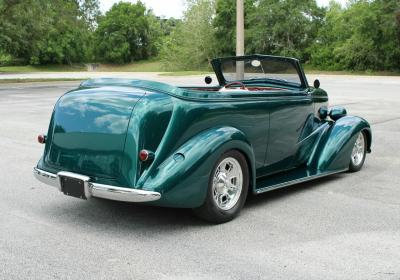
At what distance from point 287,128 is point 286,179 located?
554 mm

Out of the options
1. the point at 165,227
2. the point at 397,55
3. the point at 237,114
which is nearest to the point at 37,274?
the point at 165,227

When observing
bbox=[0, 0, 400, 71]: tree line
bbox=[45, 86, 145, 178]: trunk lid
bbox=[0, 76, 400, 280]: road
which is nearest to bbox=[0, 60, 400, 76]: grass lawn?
bbox=[0, 0, 400, 71]: tree line

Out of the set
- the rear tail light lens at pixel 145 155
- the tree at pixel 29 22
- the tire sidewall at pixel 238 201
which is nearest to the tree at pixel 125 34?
the tree at pixel 29 22

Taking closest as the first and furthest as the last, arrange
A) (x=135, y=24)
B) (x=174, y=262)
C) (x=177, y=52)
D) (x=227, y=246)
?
(x=174, y=262) < (x=227, y=246) < (x=177, y=52) < (x=135, y=24)

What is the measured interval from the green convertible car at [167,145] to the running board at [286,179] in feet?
0.07

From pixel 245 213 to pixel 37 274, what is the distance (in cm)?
212

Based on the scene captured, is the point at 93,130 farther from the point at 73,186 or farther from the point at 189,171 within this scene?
the point at 189,171

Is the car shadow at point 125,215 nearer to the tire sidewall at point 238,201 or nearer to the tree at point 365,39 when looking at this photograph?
the tire sidewall at point 238,201

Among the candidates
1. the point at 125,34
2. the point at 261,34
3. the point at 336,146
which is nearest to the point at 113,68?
the point at 125,34

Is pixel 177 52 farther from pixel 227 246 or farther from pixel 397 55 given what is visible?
pixel 227 246

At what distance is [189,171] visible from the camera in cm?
425

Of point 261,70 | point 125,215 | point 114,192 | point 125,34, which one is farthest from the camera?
point 125,34

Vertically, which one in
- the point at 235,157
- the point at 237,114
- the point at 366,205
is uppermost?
the point at 237,114

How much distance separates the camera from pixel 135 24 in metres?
78.9
